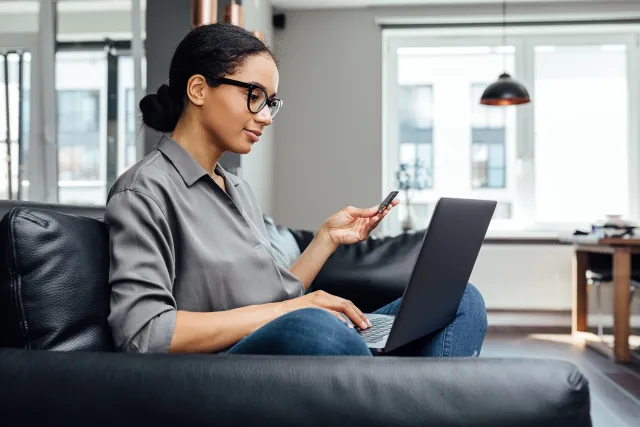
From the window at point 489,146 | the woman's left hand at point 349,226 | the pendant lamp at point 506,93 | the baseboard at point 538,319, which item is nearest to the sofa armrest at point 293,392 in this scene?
the woman's left hand at point 349,226

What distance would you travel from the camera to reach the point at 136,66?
14.5 ft

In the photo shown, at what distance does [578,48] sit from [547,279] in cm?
201

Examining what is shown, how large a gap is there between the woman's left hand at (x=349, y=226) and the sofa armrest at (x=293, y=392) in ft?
2.67

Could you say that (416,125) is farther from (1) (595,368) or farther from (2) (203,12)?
(2) (203,12)

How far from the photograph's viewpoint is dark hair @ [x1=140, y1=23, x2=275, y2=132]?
123cm

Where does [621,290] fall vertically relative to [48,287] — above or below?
below

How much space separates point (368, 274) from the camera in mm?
2162

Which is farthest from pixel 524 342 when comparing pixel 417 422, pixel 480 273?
pixel 417 422

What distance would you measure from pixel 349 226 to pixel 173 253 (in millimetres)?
568

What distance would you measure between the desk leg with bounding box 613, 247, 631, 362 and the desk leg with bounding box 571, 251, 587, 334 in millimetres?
1023

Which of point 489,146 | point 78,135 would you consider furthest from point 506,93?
point 78,135

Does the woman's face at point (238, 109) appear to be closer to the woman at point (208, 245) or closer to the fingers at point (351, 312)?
the woman at point (208, 245)

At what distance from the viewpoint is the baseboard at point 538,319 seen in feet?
17.8

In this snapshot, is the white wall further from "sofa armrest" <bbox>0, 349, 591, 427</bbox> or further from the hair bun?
"sofa armrest" <bbox>0, 349, 591, 427</bbox>
